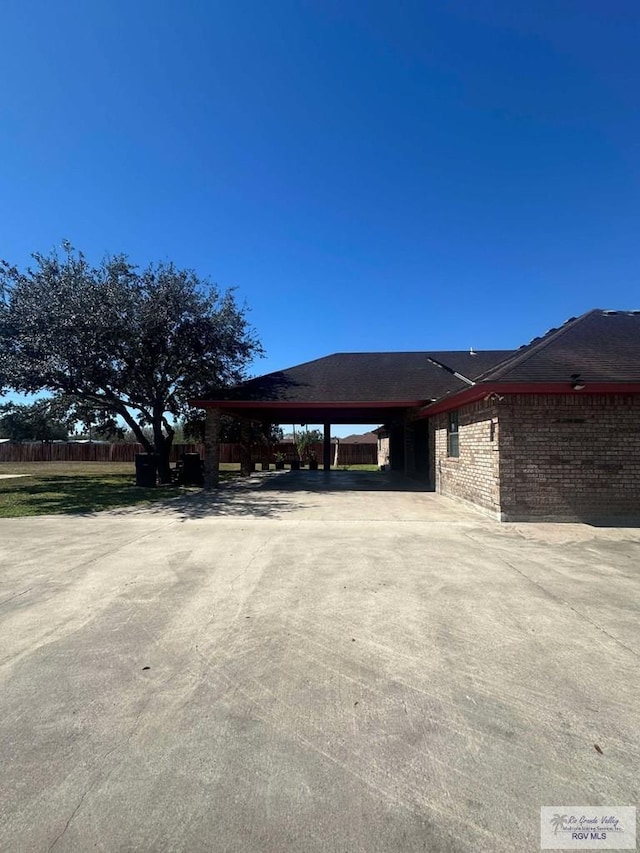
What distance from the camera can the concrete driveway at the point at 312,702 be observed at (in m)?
1.91

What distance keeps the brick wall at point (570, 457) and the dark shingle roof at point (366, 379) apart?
455 cm

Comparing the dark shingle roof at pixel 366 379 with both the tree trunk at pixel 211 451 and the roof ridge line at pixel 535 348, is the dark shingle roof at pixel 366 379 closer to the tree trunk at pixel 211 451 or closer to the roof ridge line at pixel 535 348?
the tree trunk at pixel 211 451

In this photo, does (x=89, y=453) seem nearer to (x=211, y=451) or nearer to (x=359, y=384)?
(x=211, y=451)

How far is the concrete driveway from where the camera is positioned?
1.91 m

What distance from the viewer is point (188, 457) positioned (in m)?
18.3

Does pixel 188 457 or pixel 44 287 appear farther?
pixel 188 457

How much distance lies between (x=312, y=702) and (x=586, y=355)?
9613mm

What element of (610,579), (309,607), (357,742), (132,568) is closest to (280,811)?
(357,742)

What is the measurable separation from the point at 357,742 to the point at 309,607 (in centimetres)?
190

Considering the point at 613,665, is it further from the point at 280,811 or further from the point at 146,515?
the point at 146,515

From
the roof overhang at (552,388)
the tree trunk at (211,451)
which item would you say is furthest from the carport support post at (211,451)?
the roof overhang at (552,388)

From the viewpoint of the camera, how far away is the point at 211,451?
15.7 meters

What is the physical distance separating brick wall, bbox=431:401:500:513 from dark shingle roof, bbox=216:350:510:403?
228cm

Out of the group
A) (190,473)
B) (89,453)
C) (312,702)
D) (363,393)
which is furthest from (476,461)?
(89,453)
